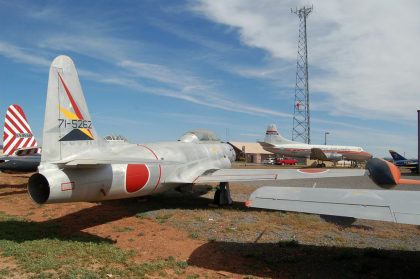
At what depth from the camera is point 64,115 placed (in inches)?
340

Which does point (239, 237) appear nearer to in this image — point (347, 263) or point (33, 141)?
point (347, 263)

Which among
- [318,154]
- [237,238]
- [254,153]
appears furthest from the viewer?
[254,153]

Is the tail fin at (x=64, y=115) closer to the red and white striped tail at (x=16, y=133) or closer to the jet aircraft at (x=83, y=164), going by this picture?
the jet aircraft at (x=83, y=164)

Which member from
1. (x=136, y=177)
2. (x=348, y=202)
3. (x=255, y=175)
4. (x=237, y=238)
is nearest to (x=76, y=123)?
(x=136, y=177)

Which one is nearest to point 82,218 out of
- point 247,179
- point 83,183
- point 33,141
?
point 83,183

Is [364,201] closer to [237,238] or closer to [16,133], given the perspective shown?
[237,238]

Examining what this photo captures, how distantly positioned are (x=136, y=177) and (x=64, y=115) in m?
2.69

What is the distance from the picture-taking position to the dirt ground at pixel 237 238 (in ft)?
21.6

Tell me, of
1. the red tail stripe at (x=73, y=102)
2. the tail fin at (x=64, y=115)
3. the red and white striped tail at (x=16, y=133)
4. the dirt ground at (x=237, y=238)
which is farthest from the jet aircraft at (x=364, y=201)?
the red and white striped tail at (x=16, y=133)

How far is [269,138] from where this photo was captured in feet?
183

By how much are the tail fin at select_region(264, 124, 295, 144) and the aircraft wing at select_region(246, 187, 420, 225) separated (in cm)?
5009

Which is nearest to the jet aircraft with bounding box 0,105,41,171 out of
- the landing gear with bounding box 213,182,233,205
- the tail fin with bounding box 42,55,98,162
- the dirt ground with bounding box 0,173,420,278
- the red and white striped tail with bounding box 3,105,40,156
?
the red and white striped tail with bounding box 3,105,40,156

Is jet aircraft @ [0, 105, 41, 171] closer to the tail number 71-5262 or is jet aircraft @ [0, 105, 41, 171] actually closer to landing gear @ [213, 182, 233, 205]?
landing gear @ [213, 182, 233, 205]

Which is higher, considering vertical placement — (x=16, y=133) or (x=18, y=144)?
(x=16, y=133)
